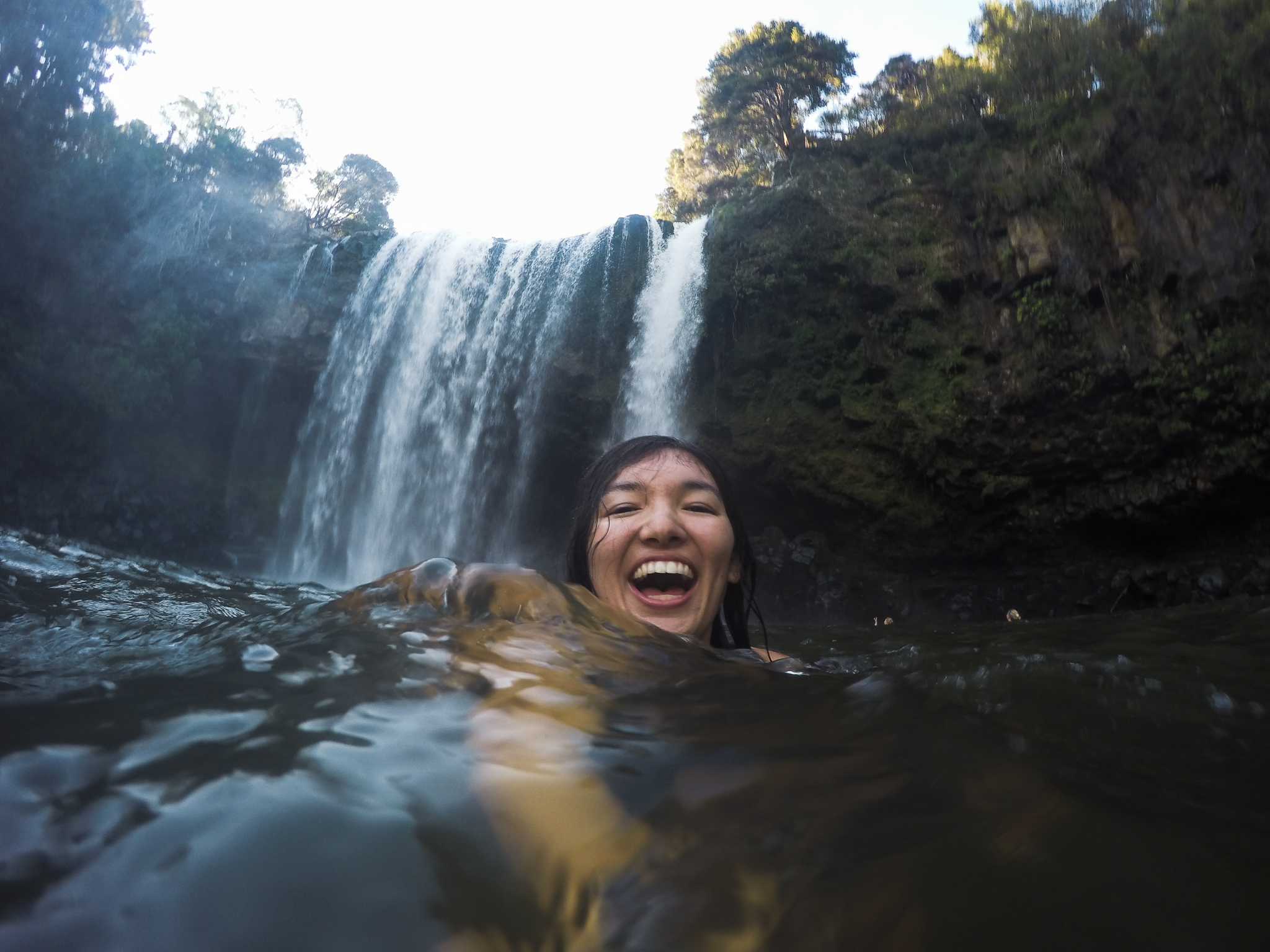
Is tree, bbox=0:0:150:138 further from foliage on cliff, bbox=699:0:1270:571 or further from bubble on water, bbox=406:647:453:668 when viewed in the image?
bubble on water, bbox=406:647:453:668

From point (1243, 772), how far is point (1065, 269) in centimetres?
1179

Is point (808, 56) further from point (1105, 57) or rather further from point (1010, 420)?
point (1010, 420)

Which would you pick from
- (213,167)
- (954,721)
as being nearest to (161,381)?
(213,167)

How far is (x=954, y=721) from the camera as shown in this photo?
1195 millimetres

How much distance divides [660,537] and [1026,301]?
11.1 metres

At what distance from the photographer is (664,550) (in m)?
2.28

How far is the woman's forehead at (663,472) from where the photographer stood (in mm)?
2387

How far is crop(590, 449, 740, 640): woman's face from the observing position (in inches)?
88.3

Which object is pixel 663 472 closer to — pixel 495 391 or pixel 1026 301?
pixel 1026 301

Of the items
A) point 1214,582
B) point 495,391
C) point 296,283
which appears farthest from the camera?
point 296,283

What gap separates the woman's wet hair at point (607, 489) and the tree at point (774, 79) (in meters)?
20.6

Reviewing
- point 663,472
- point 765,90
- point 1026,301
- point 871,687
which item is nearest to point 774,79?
point 765,90

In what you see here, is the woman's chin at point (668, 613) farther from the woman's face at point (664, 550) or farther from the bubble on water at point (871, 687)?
the bubble on water at point (871, 687)

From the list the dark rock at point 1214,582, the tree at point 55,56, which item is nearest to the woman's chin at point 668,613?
the dark rock at point 1214,582
